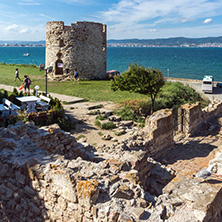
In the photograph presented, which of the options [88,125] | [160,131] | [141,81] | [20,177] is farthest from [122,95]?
[20,177]

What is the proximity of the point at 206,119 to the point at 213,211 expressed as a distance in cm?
1130

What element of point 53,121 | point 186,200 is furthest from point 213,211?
point 53,121

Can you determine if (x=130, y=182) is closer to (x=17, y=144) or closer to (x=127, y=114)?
(x=17, y=144)

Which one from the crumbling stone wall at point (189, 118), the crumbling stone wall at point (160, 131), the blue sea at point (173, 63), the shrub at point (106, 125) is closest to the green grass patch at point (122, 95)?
the shrub at point (106, 125)

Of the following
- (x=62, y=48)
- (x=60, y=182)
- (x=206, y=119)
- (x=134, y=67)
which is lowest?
(x=206, y=119)

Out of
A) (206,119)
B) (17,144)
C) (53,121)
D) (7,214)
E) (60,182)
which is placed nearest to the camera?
(60,182)

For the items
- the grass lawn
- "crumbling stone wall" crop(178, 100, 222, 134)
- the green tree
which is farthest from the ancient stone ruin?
the grass lawn

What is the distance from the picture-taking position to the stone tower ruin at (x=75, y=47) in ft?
87.0

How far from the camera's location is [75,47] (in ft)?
87.5

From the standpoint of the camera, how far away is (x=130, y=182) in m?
4.74

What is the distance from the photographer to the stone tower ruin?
2652 cm

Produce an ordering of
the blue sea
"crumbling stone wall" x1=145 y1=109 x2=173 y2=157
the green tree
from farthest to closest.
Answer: the blue sea
the green tree
"crumbling stone wall" x1=145 y1=109 x2=173 y2=157

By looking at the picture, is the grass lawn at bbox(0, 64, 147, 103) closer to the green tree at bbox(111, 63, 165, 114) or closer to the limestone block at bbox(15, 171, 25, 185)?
the green tree at bbox(111, 63, 165, 114)

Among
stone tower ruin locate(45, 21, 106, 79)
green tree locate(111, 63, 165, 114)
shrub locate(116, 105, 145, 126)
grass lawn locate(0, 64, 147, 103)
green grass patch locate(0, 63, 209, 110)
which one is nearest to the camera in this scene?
shrub locate(116, 105, 145, 126)
